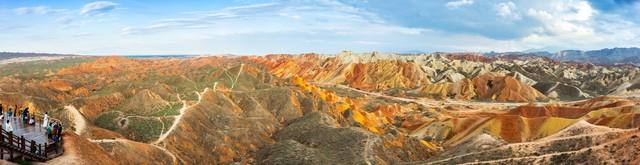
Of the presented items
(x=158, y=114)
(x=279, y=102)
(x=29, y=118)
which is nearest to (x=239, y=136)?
(x=158, y=114)

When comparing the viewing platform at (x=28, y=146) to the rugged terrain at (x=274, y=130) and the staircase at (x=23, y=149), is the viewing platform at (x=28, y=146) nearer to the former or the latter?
the staircase at (x=23, y=149)

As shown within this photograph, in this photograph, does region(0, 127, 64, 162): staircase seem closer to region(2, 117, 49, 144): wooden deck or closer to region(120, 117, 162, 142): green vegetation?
region(2, 117, 49, 144): wooden deck

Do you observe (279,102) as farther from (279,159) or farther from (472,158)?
(472,158)

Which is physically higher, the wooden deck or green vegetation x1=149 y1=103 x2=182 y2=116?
the wooden deck

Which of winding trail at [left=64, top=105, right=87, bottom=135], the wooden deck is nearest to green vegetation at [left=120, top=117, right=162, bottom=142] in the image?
winding trail at [left=64, top=105, right=87, bottom=135]

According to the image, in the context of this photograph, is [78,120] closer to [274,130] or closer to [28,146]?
[274,130]
